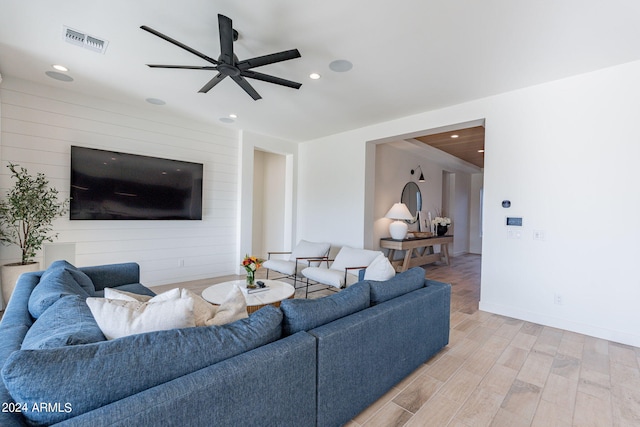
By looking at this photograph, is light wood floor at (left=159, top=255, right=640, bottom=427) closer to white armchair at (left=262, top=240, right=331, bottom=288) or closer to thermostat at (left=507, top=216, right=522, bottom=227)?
thermostat at (left=507, top=216, right=522, bottom=227)

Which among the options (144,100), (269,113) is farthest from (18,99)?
(269,113)

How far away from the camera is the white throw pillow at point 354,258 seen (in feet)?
13.4

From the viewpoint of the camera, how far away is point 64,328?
→ 1.19 m

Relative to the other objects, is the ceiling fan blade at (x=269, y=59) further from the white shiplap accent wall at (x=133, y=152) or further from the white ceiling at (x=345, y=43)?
the white shiplap accent wall at (x=133, y=152)

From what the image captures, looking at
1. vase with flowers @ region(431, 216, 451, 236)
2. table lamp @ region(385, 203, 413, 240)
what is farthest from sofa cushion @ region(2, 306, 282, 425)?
vase with flowers @ region(431, 216, 451, 236)

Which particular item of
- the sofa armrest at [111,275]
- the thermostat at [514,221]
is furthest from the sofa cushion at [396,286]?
the sofa armrest at [111,275]

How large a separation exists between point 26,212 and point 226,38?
3153mm

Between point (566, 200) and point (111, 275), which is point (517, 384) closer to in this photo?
point (566, 200)

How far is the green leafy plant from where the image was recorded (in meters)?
3.25

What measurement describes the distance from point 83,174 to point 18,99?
105cm

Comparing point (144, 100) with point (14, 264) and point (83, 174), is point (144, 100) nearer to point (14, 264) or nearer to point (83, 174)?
point (83, 174)

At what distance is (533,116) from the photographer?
3391mm

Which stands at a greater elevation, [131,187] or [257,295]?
[131,187]

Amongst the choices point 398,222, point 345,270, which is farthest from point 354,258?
point 398,222
